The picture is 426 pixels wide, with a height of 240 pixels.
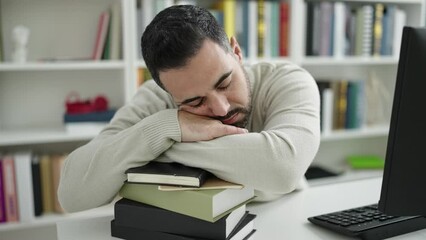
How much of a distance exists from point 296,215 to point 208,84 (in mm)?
365

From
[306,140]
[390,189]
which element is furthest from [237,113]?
[390,189]

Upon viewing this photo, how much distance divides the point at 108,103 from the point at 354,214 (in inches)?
71.8

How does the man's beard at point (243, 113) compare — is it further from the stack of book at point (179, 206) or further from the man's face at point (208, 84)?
the stack of book at point (179, 206)

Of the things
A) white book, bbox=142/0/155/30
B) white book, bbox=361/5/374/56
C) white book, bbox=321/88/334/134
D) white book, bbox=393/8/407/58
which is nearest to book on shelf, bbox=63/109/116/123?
white book, bbox=142/0/155/30

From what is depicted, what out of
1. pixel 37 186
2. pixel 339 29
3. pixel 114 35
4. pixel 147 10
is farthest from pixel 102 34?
pixel 339 29

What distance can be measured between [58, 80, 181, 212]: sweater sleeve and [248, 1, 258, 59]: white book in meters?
1.43

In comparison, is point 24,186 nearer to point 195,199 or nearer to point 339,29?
point 195,199

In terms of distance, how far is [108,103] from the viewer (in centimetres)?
255

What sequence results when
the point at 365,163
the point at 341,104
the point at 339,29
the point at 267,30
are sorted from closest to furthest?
the point at 267,30 → the point at 339,29 → the point at 341,104 → the point at 365,163

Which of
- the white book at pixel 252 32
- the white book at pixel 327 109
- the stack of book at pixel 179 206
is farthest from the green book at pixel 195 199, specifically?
the white book at pixel 327 109

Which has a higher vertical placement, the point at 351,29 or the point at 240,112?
the point at 351,29

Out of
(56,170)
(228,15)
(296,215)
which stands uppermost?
(228,15)

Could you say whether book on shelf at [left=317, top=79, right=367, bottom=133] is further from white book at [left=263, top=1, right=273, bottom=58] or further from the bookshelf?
white book at [left=263, top=1, right=273, bottom=58]

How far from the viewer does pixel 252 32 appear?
247 cm
